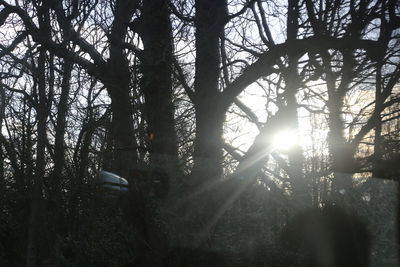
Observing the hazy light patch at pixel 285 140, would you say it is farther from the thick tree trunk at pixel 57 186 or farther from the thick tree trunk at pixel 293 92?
the thick tree trunk at pixel 57 186

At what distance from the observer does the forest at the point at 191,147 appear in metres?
7.71

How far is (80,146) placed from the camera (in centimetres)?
861

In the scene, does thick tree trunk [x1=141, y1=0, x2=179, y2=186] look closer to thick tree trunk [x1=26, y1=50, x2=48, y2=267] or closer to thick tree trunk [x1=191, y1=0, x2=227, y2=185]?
thick tree trunk [x1=191, y1=0, x2=227, y2=185]

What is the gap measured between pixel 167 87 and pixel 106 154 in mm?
2388

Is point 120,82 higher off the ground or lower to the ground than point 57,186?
higher

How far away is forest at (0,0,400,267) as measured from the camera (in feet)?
25.3

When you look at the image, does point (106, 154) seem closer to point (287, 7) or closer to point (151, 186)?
point (151, 186)

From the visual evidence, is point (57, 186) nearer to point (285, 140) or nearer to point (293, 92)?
point (285, 140)

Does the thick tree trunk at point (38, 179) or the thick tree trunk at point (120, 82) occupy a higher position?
the thick tree trunk at point (120, 82)

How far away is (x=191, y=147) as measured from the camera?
9.90 meters

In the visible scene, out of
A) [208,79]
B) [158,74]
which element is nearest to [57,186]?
[158,74]

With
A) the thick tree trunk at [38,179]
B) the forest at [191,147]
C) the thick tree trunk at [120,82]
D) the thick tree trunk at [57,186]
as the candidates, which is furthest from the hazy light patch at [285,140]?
the thick tree trunk at [38,179]

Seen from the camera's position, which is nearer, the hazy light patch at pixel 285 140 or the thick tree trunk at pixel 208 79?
the hazy light patch at pixel 285 140

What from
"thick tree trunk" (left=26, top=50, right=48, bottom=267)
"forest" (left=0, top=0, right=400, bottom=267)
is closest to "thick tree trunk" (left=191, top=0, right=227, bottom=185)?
"forest" (left=0, top=0, right=400, bottom=267)
